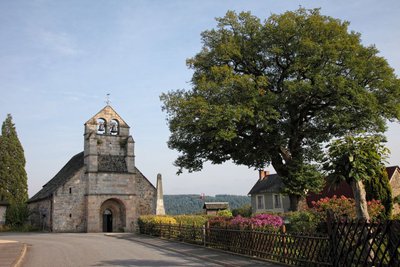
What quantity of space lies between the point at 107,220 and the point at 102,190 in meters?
4.42

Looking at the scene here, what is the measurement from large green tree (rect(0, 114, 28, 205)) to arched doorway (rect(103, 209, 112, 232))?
12637 mm

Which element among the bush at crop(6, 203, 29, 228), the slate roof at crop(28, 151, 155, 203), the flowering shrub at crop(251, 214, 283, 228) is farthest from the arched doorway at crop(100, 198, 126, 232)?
the flowering shrub at crop(251, 214, 283, 228)

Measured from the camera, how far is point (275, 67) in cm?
3105

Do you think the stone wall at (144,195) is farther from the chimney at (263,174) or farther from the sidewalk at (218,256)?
the sidewalk at (218,256)

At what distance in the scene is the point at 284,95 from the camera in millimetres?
28312

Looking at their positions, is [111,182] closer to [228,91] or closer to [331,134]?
[228,91]

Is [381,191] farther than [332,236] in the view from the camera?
Yes

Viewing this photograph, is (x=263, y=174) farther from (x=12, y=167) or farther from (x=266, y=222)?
(x=266, y=222)

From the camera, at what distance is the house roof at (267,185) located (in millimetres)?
52312

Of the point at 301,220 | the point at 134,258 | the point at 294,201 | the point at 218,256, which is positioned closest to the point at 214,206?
the point at 294,201

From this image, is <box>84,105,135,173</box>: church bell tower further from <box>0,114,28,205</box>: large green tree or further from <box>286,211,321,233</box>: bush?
<box>286,211,321,233</box>: bush

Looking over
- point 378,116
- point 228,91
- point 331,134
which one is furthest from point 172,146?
point 378,116

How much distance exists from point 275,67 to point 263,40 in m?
2.47

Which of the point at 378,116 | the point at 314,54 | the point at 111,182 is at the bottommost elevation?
the point at 111,182
